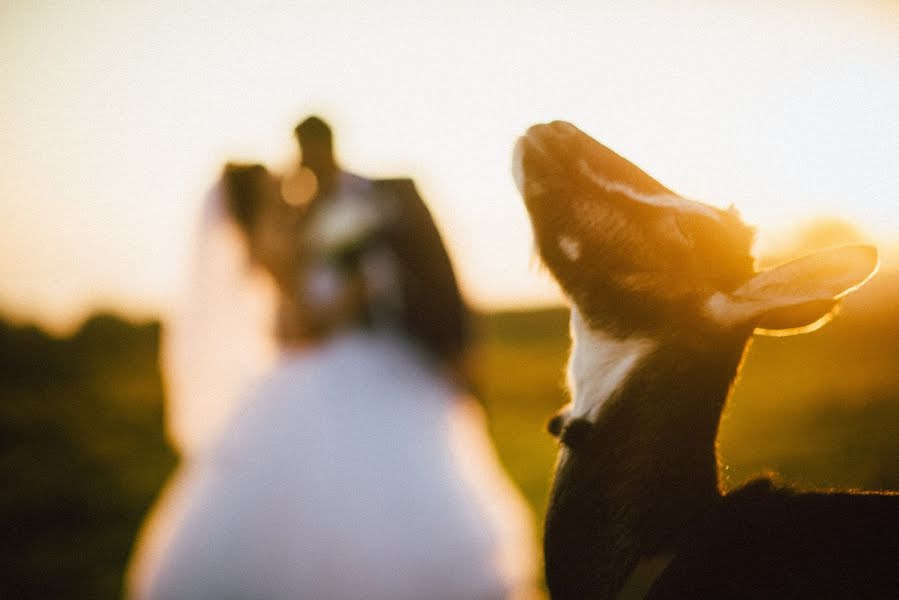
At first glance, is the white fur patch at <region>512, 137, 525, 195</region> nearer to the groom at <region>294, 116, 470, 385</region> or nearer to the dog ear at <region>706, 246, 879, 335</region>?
the dog ear at <region>706, 246, 879, 335</region>

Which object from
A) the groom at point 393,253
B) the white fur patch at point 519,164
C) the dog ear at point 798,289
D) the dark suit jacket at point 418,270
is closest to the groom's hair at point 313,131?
the groom at point 393,253

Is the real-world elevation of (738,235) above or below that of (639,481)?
above

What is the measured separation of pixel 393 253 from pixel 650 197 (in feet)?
5.32

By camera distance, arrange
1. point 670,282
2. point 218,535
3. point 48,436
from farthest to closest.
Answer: point 48,436
point 218,535
point 670,282

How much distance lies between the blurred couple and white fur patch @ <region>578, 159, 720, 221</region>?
1401 mm

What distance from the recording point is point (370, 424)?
3.38 meters

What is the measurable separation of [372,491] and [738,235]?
76.3 inches

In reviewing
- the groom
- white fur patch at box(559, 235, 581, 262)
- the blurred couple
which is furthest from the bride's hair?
white fur patch at box(559, 235, 581, 262)

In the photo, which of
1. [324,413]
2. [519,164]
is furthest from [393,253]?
[519,164]

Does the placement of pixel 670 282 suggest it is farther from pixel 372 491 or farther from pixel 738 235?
pixel 372 491

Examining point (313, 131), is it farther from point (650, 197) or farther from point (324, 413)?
point (650, 197)

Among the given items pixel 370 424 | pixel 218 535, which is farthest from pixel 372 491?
pixel 218 535

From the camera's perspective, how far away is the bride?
2.97 metres

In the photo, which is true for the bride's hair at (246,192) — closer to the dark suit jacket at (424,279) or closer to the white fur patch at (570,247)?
the dark suit jacket at (424,279)
